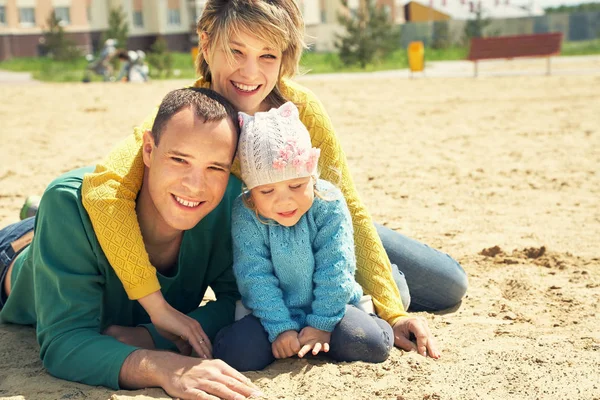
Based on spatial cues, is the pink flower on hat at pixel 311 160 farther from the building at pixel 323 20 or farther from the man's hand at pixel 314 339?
the building at pixel 323 20

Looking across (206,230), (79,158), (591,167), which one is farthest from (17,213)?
(591,167)

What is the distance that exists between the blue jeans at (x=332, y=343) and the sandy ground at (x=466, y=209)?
0.20 feet

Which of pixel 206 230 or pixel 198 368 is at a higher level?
pixel 206 230

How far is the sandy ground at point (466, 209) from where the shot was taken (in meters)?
2.75

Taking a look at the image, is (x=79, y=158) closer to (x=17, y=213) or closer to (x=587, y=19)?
(x=17, y=213)

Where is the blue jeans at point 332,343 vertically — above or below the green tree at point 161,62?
below

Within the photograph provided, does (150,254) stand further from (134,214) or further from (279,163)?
(279,163)

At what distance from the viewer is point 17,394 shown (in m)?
2.64

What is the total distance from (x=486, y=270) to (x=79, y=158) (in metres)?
4.61

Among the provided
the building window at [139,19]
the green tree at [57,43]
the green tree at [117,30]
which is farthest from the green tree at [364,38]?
the building window at [139,19]

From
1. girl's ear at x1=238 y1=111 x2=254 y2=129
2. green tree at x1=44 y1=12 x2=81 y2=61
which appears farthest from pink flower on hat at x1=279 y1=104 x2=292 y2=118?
green tree at x1=44 y1=12 x2=81 y2=61

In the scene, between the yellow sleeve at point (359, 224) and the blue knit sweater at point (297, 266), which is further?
the yellow sleeve at point (359, 224)

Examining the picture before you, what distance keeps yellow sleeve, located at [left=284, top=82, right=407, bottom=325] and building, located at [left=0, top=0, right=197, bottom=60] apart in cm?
3577

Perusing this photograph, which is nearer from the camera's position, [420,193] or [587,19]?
[420,193]
